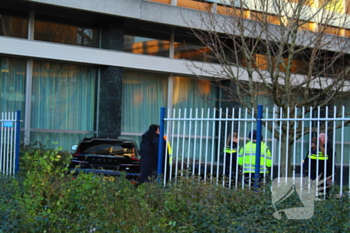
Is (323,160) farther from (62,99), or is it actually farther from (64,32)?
(64,32)

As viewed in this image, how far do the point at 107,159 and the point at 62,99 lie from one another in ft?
21.9

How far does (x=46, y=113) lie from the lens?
15.2 metres

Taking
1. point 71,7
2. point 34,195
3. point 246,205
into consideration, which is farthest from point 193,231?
point 71,7

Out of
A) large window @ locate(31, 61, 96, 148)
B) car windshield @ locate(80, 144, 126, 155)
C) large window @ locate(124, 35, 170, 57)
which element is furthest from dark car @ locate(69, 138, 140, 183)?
large window @ locate(124, 35, 170, 57)

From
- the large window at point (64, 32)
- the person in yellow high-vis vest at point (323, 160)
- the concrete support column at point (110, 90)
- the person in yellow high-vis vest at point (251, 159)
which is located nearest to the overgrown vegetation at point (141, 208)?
the person in yellow high-vis vest at point (251, 159)

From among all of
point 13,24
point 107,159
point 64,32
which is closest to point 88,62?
point 64,32

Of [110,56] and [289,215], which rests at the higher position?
[110,56]

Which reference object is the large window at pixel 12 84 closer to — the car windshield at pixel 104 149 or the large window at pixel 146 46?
the large window at pixel 146 46

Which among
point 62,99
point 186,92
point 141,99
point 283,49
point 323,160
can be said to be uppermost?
point 283,49

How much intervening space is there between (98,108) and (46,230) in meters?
9.74

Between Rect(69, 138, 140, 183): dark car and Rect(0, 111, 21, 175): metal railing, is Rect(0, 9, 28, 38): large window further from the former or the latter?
Rect(69, 138, 140, 183): dark car

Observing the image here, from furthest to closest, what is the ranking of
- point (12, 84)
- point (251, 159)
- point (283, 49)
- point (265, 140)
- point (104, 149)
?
1. point (12, 84)
2. point (283, 49)
3. point (104, 149)
4. point (251, 159)
5. point (265, 140)

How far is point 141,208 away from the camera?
6895mm

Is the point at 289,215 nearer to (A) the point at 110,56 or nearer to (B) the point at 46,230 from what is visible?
(B) the point at 46,230
